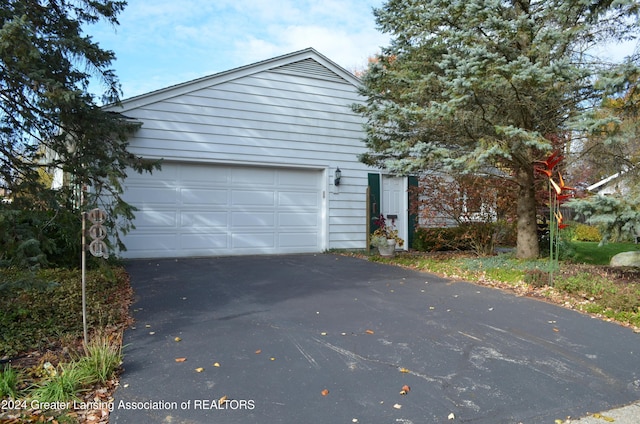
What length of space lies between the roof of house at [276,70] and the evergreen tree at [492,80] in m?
2.48

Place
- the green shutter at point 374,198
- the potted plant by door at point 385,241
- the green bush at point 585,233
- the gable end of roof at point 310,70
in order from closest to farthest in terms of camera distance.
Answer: the potted plant by door at point 385,241 < the gable end of roof at point 310,70 < the green shutter at point 374,198 < the green bush at point 585,233

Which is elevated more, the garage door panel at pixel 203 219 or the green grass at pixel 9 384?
the garage door panel at pixel 203 219

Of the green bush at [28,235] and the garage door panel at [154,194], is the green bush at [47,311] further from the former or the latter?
the garage door panel at [154,194]

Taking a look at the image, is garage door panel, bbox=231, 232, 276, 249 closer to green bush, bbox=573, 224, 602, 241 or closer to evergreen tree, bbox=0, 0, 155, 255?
evergreen tree, bbox=0, 0, 155, 255

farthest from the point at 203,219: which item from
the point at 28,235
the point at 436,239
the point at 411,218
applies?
the point at 436,239

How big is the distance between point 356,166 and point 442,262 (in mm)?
3770

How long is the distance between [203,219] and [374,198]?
14.8 ft

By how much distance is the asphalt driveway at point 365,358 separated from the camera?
267 cm

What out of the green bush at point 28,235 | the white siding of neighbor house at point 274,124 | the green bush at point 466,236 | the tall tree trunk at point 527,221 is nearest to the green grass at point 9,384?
the green bush at point 28,235

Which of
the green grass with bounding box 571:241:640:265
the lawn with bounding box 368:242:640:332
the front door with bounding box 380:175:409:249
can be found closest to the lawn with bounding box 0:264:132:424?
the lawn with bounding box 368:242:640:332

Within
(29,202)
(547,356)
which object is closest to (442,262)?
(547,356)

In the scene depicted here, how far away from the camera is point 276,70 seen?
1017 centimetres

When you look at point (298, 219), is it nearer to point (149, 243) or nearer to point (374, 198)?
point (374, 198)

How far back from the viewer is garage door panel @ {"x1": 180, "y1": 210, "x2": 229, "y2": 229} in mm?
9125
